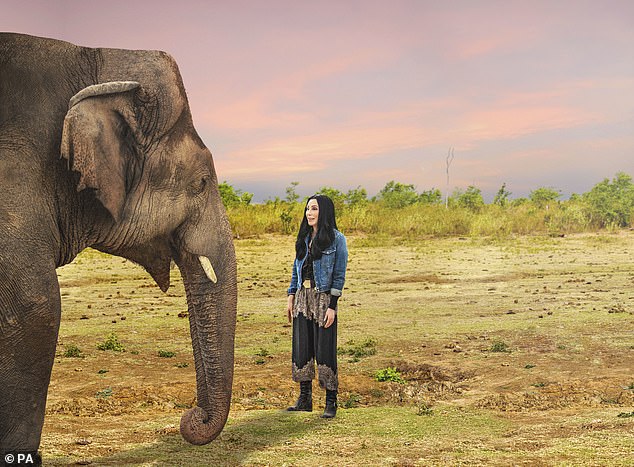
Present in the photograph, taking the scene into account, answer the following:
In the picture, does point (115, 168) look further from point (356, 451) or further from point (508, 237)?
point (508, 237)

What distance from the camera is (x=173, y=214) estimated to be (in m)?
5.98

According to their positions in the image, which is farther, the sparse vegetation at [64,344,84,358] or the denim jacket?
the sparse vegetation at [64,344,84,358]

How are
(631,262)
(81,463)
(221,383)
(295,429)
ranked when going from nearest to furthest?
(221,383) < (81,463) < (295,429) < (631,262)

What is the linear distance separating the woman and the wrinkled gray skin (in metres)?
1.95

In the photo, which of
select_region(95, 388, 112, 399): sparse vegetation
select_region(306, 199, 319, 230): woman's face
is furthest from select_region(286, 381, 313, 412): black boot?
select_region(95, 388, 112, 399): sparse vegetation

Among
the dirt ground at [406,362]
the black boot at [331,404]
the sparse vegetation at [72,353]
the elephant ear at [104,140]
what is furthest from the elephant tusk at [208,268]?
the sparse vegetation at [72,353]

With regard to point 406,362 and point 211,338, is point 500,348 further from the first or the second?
point 211,338

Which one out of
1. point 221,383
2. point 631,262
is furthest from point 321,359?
point 631,262

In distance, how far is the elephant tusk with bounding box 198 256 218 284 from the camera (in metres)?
5.95

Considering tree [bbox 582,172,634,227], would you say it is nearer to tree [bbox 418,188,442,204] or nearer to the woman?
tree [bbox 418,188,442,204]

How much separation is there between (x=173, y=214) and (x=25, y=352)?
1.46m

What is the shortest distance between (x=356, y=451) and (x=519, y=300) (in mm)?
10773

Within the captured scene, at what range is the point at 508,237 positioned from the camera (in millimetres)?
33062

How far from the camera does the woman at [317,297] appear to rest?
8008 millimetres
